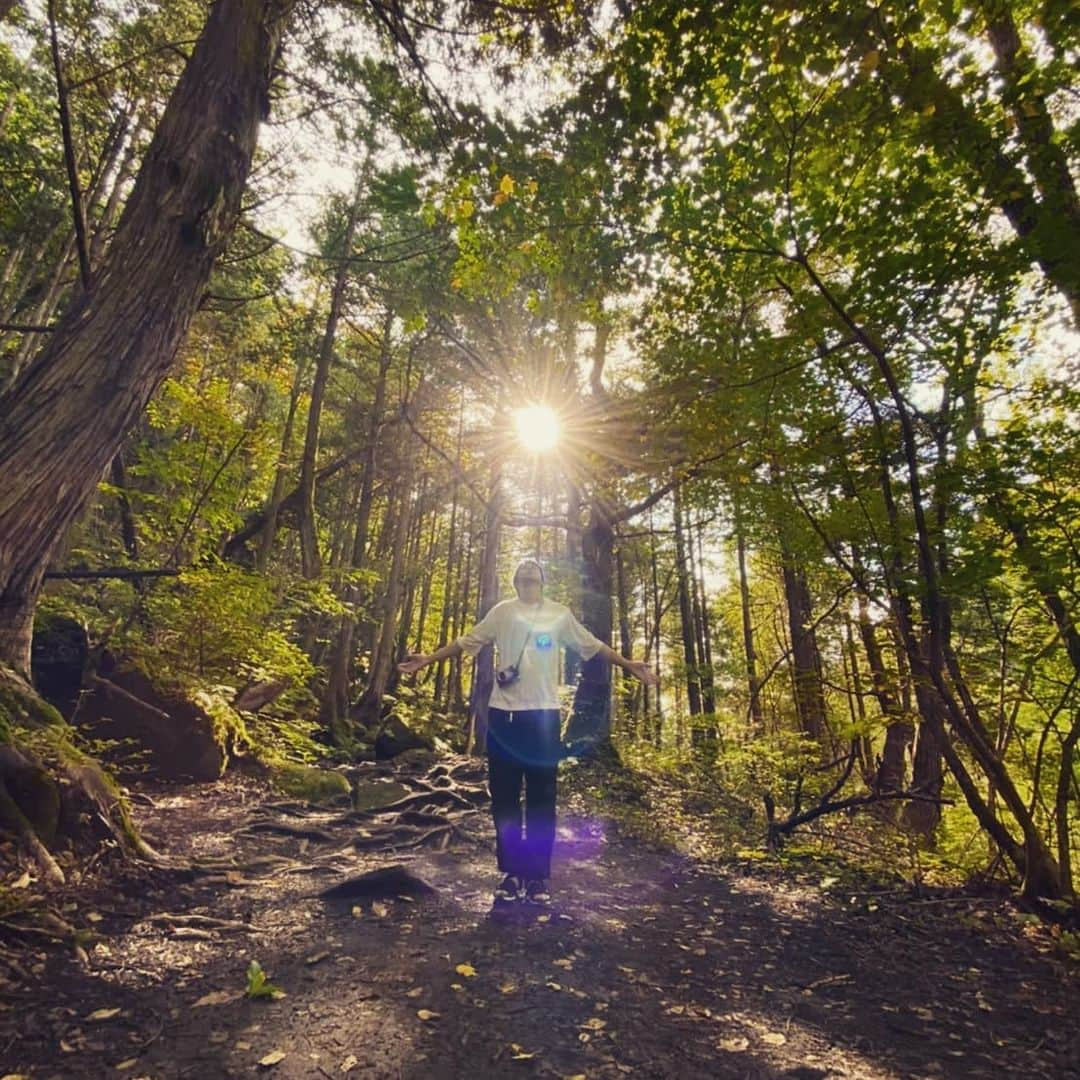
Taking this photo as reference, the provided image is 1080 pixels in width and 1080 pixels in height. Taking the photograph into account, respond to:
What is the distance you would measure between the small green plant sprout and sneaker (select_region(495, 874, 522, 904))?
70.9 inches

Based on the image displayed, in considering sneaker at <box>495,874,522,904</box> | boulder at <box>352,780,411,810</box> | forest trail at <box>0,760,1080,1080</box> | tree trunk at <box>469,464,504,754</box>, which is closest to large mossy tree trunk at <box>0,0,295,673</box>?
forest trail at <box>0,760,1080,1080</box>

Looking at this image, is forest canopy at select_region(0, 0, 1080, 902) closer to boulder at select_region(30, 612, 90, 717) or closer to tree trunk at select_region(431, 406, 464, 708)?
boulder at select_region(30, 612, 90, 717)

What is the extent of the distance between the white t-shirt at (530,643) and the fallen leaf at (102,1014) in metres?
2.53

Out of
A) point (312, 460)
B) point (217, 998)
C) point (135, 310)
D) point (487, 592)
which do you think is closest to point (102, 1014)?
point (217, 998)

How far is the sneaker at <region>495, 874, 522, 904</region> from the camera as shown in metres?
4.15

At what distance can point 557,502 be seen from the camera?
85.0 ft

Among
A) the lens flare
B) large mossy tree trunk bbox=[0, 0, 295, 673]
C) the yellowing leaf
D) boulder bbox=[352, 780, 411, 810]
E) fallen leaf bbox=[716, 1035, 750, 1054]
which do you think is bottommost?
boulder bbox=[352, 780, 411, 810]

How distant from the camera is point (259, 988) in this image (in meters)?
2.58

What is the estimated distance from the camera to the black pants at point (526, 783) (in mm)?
4211

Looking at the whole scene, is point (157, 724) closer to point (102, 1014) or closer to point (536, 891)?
point (536, 891)

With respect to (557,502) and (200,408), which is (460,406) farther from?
(200,408)

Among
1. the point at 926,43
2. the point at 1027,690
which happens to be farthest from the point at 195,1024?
the point at 926,43

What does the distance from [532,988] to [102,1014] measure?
182cm

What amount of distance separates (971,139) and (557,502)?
74.8 feet
